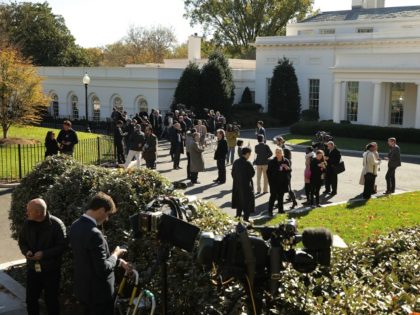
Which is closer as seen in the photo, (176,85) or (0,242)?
(0,242)

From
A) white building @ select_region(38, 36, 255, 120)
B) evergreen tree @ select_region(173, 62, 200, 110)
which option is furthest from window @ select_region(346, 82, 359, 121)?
evergreen tree @ select_region(173, 62, 200, 110)

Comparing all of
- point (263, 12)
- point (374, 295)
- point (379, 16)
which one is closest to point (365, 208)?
point (374, 295)

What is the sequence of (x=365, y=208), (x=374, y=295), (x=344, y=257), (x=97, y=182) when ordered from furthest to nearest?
1. (x=365, y=208)
2. (x=97, y=182)
3. (x=344, y=257)
4. (x=374, y=295)

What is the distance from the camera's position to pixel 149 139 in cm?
1870

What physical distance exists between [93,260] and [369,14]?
44219 mm

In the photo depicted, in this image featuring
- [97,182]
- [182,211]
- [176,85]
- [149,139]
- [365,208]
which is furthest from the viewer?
[176,85]

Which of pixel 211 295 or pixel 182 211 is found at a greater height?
pixel 182 211

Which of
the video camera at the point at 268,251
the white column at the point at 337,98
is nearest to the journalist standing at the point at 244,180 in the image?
the video camera at the point at 268,251

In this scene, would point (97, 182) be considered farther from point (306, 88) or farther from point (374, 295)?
point (306, 88)

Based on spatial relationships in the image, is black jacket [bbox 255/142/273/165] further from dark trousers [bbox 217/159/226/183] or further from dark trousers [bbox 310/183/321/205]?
dark trousers [bbox 310/183/321/205]

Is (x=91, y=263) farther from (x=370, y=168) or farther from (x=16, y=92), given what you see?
(x=16, y=92)

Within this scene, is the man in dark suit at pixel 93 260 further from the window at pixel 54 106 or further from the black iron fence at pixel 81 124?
the window at pixel 54 106

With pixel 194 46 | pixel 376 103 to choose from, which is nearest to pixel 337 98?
pixel 376 103

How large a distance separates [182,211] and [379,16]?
42064mm
